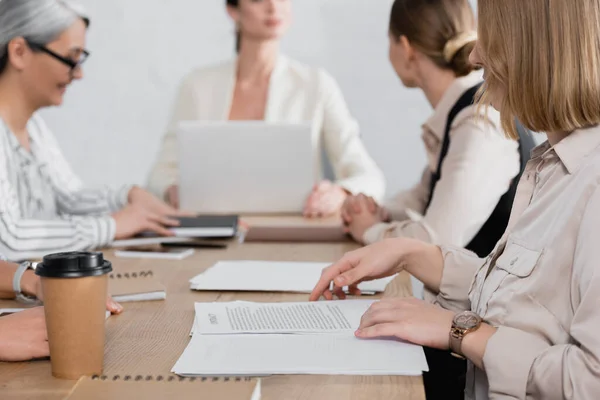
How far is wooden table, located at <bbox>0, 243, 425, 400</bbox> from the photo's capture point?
942mm

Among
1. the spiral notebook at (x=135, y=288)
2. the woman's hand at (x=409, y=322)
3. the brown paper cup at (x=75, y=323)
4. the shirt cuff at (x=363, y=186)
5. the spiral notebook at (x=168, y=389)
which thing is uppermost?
the brown paper cup at (x=75, y=323)

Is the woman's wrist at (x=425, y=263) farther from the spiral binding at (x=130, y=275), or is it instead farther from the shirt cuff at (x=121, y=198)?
the shirt cuff at (x=121, y=198)

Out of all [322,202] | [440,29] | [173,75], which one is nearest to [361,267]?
[440,29]

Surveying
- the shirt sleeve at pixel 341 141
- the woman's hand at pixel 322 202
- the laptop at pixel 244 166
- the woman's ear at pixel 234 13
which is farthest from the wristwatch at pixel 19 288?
the woman's ear at pixel 234 13

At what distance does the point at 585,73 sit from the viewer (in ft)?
3.28

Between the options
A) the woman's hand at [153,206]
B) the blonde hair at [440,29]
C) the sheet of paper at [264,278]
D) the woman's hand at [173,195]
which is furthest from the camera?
the woman's hand at [173,195]

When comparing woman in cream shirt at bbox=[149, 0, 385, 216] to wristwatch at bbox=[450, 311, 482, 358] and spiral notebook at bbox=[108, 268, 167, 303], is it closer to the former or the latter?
spiral notebook at bbox=[108, 268, 167, 303]

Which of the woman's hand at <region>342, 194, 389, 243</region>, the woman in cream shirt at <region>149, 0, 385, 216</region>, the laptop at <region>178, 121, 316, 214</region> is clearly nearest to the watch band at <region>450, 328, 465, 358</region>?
the woman's hand at <region>342, 194, 389, 243</region>

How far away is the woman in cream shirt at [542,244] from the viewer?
96cm

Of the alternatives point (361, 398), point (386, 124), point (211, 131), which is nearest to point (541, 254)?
point (361, 398)

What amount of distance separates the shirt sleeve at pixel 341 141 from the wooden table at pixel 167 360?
1.46 metres

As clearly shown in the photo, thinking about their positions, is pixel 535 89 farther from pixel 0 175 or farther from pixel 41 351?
pixel 0 175

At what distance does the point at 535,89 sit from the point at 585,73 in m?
0.07

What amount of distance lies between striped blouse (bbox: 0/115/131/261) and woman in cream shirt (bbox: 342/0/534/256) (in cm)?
71
